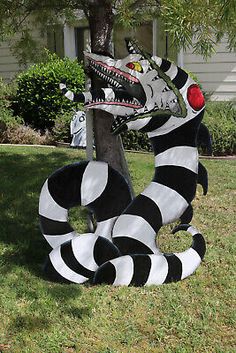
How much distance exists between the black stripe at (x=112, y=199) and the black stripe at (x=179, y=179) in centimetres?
29

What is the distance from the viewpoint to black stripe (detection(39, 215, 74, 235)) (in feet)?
12.0

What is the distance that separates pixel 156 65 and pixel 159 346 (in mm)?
2012

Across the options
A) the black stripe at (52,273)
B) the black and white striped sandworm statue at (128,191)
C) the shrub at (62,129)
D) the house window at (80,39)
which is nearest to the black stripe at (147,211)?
the black and white striped sandworm statue at (128,191)

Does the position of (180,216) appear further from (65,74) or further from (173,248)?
(65,74)

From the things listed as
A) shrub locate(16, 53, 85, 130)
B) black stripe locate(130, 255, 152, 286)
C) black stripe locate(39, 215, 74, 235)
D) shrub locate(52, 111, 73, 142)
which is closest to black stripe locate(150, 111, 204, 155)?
black stripe locate(130, 255, 152, 286)

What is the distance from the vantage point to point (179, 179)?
143 inches

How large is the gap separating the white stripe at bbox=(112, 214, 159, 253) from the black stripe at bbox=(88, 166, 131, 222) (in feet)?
0.33

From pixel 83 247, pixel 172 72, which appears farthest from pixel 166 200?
pixel 172 72

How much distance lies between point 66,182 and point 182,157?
0.93 meters

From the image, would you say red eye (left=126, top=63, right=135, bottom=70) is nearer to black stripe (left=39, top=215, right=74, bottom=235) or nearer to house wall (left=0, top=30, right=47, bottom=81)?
black stripe (left=39, top=215, right=74, bottom=235)

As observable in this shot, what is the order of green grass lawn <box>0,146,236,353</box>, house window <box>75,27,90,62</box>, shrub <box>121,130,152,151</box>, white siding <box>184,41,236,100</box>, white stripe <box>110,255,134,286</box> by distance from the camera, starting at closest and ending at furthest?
green grass lawn <box>0,146,236,353</box>
white stripe <box>110,255,134,286</box>
shrub <box>121,130,152,151</box>
white siding <box>184,41,236,100</box>
house window <box>75,27,90,62</box>

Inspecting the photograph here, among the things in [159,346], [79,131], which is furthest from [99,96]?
[79,131]

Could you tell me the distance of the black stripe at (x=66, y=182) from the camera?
144 inches

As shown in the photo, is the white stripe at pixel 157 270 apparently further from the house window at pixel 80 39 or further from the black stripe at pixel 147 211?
the house window at pixel 80 39
